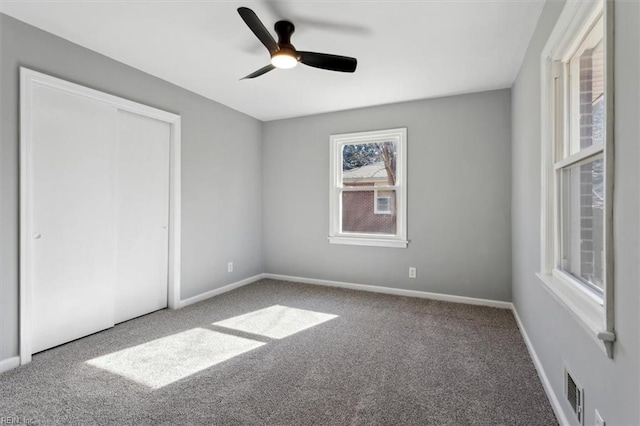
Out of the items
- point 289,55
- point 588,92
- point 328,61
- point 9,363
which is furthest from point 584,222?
point 9,363

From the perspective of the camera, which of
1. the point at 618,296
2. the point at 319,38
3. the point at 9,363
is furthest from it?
the point at 319,38

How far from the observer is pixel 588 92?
1.59 metres

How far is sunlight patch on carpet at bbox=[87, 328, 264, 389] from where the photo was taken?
85.6 inches

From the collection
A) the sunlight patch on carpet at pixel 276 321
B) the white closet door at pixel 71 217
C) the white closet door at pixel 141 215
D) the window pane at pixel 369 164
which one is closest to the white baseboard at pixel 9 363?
the white closet door at pixel 71 217

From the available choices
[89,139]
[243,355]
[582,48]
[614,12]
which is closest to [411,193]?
[582,48]

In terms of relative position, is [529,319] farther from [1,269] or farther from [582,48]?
[1,269]

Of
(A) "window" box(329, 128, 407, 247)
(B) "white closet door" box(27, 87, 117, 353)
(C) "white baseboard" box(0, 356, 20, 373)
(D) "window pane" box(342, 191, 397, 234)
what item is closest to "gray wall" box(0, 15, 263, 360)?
(C) "white baseboard" box(0, 356, 20, 373)

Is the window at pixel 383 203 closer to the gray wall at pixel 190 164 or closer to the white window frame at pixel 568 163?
the gray wall at pixel 190 164

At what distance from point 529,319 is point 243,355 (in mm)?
2303

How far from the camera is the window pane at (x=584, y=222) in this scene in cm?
141

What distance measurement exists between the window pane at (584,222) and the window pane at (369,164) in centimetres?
246

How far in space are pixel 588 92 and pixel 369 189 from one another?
2859mm

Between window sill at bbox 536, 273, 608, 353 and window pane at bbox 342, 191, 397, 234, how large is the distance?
244 cm

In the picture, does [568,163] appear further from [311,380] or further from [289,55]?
[311,380]
